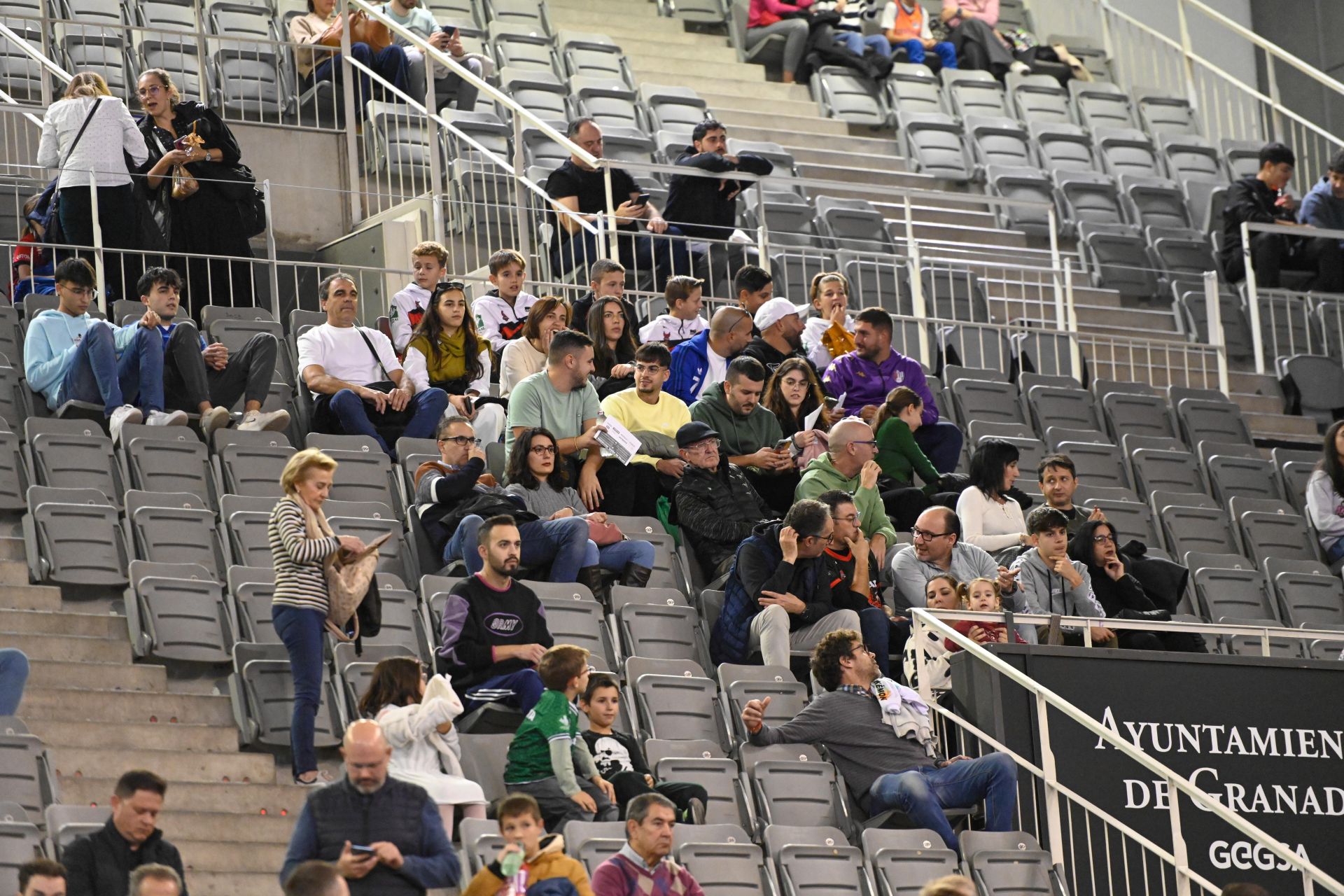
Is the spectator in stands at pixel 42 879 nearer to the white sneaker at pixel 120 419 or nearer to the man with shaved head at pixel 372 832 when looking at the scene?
the man with shaved head at pixel 372 832

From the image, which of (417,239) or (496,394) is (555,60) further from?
(496,394)

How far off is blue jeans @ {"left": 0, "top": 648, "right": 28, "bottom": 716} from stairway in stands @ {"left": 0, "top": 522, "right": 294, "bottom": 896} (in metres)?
0.25

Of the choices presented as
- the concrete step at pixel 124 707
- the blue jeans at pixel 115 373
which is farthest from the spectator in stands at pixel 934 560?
the blue jeans at pixel 115 373

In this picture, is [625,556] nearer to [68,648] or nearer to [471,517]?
[471,517]

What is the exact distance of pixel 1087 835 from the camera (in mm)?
8797

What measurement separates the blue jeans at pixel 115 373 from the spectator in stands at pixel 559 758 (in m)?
2.76

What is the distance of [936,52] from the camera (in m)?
18.5

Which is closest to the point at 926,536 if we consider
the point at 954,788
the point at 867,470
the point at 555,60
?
the point at 867,470

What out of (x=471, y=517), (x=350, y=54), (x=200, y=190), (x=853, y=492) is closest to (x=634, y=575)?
(x=471, y=517)

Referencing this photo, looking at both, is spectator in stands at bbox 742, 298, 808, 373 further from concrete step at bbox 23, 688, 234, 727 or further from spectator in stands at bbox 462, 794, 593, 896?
spectator in stands at bbox 462, 794, 593, 896

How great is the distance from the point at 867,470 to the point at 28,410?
3662 millimetres

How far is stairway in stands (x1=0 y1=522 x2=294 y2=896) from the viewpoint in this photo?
7.82 metres

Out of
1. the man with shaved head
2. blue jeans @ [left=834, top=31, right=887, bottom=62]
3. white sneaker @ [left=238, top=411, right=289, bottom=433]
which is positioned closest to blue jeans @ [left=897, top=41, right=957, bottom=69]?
blue jeans @ [left=834, top=31, right=887, bottom=62]

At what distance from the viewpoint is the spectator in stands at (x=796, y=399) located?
11.0 m
